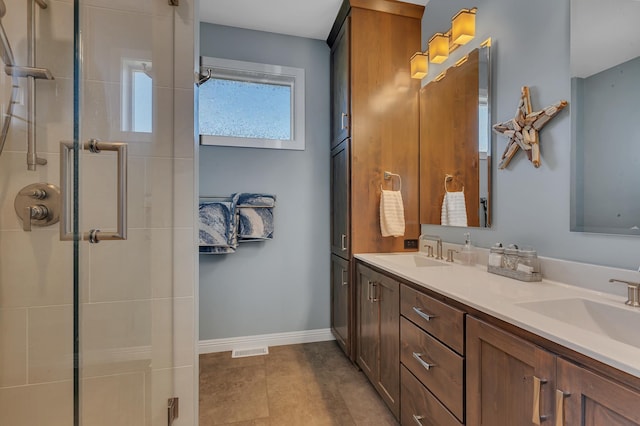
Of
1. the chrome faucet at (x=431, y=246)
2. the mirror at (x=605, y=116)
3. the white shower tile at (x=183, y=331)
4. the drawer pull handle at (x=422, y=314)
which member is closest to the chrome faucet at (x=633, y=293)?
the mirror at (x=605, y=116)

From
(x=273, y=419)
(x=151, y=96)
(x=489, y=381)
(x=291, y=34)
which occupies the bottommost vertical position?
(x=273, y=419)

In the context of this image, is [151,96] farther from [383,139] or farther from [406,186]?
[406,186]

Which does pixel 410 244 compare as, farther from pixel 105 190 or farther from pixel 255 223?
pixel 105 190

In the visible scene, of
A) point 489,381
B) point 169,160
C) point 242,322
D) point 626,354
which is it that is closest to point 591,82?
point 626,354

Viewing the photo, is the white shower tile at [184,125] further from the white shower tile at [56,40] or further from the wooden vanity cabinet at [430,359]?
the wooden vanity cabinet at [430,359]

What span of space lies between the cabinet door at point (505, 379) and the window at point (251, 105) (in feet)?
6.71

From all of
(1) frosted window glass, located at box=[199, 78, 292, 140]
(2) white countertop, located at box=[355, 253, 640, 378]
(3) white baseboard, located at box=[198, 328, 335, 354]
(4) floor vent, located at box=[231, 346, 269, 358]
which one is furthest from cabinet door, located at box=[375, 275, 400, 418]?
(1) frosted window glass, located at box=[199, 78, 292, 140]

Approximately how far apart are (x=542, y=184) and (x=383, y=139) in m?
1.08

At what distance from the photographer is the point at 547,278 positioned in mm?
1239

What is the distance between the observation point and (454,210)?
1846 millimetres

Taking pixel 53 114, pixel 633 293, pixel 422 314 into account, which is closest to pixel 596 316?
pixel 633 293

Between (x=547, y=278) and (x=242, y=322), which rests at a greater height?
(x=547, y=278)

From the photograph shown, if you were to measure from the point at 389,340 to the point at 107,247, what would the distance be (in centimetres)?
138

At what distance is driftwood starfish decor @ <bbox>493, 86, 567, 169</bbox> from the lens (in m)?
1.24
